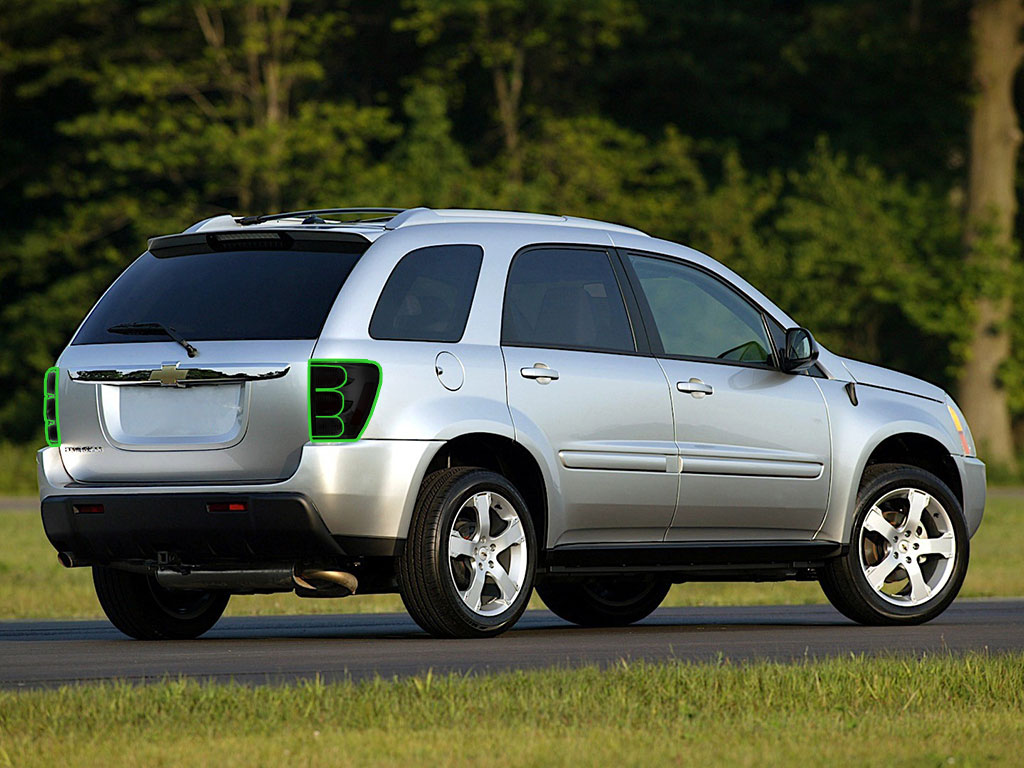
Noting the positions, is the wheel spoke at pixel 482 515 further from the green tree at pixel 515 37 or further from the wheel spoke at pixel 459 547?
the green tree at pixel 515 37

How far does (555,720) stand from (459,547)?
2957mm

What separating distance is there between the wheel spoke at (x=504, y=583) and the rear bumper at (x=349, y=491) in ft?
→ 1.84

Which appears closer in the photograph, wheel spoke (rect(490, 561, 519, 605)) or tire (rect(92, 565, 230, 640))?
wheel spoke (rect(490, 561, 519, 605))

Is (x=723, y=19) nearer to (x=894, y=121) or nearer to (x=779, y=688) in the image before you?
(x=894, y=121)

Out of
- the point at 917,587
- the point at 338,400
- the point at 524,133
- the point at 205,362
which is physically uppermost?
the point at 524,133

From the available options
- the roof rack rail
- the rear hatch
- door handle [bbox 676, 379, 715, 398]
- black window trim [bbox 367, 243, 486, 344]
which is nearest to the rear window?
the rear hatch

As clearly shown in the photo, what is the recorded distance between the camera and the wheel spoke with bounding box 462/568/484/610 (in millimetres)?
9289

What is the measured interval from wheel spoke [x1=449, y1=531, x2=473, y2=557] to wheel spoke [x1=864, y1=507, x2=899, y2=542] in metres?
2.52

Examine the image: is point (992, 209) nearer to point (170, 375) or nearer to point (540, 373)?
point (540, 373)

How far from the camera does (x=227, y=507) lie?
8891 millimetres

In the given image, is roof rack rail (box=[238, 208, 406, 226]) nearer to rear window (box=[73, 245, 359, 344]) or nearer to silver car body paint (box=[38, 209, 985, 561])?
silver car body paint (box=[38, 209, 985, 561])

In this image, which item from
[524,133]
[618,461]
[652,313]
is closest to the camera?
[618,461]

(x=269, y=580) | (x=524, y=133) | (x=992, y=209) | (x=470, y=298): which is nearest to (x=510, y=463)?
(x=470, y=298)

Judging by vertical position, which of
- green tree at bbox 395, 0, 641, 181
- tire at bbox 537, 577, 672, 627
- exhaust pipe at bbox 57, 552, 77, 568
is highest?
green tree at bbox 395, 0, 641, 181
